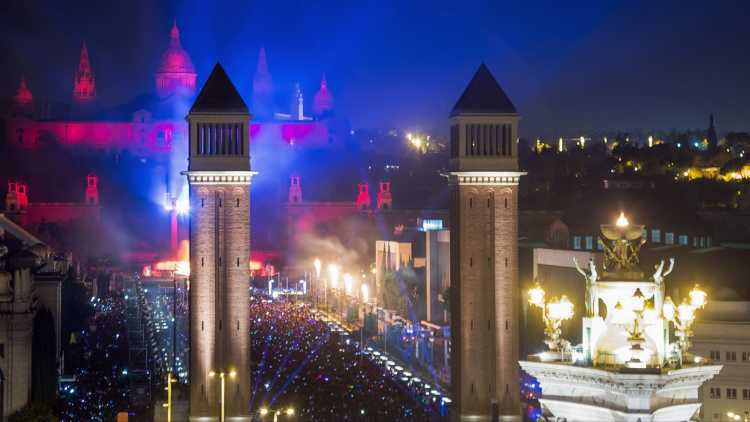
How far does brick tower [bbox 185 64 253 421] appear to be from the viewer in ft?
141

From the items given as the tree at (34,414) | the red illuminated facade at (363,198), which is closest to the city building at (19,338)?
the tree at (34,414)

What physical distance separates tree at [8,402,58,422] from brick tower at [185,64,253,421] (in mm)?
4132

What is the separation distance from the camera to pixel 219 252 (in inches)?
1721

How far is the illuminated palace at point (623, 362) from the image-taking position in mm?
18688

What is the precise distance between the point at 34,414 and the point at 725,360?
20.3m

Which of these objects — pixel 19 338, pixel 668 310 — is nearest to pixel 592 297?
pixel 668 310

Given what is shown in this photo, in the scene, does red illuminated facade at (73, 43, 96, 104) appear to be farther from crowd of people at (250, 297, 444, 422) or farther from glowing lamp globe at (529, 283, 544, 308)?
glowing lamp globe at (529, 283, 544, 308)

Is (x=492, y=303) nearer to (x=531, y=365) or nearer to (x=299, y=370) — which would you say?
(x=299, y=370)

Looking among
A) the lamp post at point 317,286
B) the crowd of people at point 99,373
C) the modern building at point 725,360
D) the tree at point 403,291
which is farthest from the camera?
the lamp post at point 317,286

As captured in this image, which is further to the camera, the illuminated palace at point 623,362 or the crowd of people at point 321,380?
the crowd of people at point 321,380

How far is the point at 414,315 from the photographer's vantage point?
7825cm

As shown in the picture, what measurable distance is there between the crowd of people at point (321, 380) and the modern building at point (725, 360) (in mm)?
8460

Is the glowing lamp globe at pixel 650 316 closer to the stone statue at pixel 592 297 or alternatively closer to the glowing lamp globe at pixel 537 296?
the stone statue at pixel 592 297

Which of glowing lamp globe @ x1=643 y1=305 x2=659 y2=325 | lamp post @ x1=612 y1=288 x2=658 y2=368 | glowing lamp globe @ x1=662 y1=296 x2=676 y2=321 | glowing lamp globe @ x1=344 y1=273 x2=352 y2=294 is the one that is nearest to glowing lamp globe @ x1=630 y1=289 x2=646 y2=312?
lamp post @ x1=612 y1=288 x2=658 y2=368
